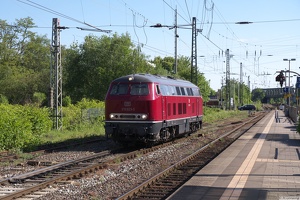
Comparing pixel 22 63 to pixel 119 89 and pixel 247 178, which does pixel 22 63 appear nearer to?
pixel 119 89

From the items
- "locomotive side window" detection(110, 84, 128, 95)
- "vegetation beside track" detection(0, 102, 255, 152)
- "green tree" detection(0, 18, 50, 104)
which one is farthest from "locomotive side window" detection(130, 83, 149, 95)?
"green tree" detection(0, 18, 50, 104)

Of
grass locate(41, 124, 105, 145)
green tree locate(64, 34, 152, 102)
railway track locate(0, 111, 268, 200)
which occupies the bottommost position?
railway track locate(0, 111, 268, 200)

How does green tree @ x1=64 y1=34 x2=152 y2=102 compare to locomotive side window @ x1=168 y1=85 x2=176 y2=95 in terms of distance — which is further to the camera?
green tree @ x1=64 y1=34 x2=152 y2=102

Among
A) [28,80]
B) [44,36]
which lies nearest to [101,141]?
[28,80]

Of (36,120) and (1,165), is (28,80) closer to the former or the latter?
(36,120)

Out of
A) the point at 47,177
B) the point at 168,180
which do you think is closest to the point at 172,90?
the point at 168,180

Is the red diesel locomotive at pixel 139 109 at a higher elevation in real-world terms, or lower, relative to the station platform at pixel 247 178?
higher

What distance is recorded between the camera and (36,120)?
22.4 meters

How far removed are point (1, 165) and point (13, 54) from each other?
56.0 m

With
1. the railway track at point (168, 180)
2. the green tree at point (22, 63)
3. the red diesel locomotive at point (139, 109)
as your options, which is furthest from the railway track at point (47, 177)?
the green tree at point (22, 63)

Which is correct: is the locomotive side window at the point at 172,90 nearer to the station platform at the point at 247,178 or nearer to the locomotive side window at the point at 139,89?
the locomotive side window at the point at 139,89

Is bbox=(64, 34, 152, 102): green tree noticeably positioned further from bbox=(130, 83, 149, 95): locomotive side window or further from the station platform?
the station platform

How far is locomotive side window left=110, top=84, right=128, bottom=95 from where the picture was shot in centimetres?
1886

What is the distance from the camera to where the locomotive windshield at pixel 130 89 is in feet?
60.6
